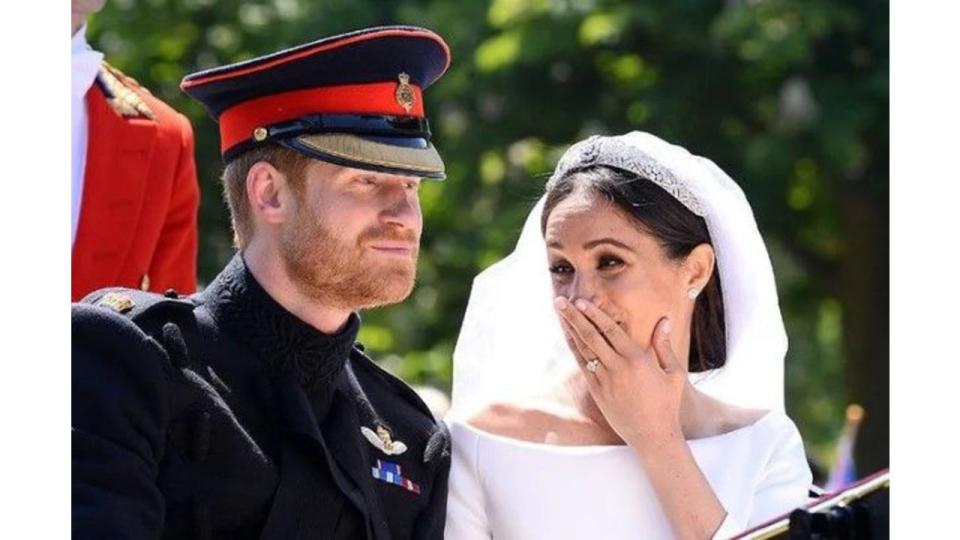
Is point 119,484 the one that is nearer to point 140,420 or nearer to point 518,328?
point 140,420

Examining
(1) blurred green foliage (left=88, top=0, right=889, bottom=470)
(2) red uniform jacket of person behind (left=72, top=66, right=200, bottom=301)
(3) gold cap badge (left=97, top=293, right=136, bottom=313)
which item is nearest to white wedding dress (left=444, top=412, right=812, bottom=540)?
(3) gold cap badge (left=97, top=293, right=136, bottom=313)

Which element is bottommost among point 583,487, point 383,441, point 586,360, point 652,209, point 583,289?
point 583,487

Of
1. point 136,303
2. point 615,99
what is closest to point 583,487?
point 136,303

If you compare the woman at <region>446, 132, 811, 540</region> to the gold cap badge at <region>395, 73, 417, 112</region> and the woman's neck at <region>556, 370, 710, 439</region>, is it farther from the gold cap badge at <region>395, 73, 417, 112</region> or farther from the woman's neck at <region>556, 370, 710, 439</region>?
the gold cap badge at <region>395, 73, 417, 112</region>

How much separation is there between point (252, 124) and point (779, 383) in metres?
1.14

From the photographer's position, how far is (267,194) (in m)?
3.66

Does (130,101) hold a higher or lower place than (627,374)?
higher

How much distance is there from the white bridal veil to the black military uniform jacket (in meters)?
0.44

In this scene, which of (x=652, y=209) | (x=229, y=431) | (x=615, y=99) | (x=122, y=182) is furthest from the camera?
(x=615, y=99)

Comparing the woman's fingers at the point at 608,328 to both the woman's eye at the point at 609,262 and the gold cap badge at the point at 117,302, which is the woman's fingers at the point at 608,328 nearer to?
the woman's eye at the point at 609,262

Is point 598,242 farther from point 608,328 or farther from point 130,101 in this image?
point 130,101

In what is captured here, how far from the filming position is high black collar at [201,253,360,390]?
3613 millimetres

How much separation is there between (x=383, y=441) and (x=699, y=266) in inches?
27.5
